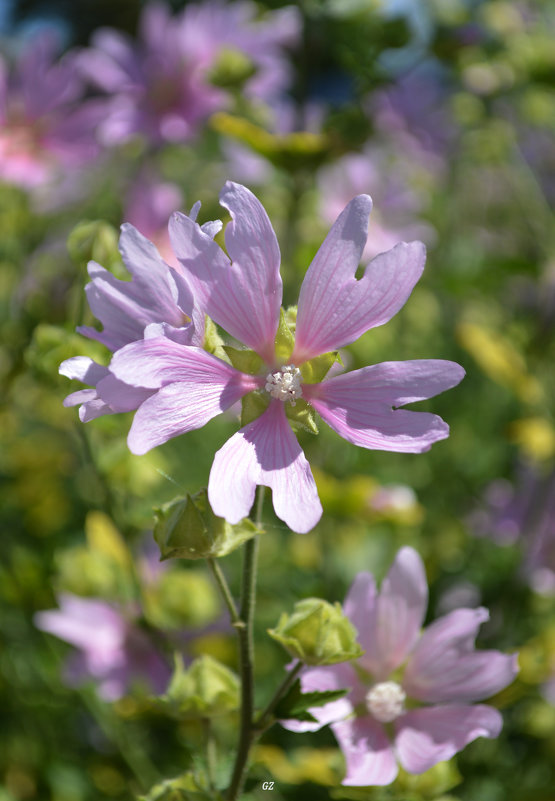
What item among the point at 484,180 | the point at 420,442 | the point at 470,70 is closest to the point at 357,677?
the point at 420,442

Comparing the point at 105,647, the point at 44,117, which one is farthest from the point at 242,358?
the point at 44,117

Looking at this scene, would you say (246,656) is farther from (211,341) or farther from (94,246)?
(94,246)

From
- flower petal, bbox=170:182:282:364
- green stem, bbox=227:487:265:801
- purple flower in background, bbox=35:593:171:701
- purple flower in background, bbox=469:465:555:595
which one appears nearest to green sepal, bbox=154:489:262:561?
green stem, bbox=227:487:265:801

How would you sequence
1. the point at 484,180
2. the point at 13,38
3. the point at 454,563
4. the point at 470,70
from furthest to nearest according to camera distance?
1. the point at 13,38
2. the point at 484,180
3. the point at 470,70
4. the point at 454,563

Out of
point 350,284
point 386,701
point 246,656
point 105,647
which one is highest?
point 350,284

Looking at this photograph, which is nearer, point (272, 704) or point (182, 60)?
point (272, 704)

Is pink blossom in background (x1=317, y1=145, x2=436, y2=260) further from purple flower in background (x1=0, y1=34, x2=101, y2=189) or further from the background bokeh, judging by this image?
purple flower in background (x1=0, y1=34, x2=101, y2=189)

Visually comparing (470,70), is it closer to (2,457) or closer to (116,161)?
(116,161)
